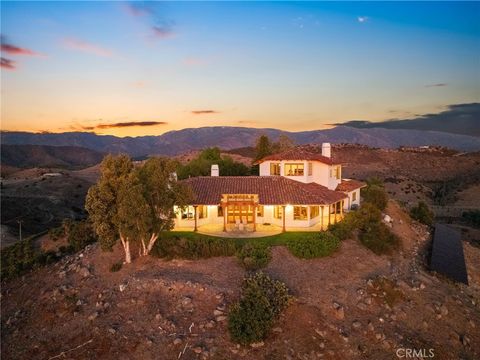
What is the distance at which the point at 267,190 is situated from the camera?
3003 cm

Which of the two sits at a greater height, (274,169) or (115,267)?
(274,169)

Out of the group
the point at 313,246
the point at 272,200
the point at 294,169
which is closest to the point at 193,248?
the point at 313,246

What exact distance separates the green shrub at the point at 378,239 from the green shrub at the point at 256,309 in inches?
377

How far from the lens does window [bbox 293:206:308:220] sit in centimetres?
2894

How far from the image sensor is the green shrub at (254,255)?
2179 cm

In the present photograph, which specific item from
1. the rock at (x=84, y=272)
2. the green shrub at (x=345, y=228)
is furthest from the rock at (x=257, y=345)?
the green shrub at (x=345, y=228)

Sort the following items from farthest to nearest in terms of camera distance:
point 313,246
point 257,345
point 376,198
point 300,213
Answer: point 376,198
point 300,213
point 313,246
point 257,345

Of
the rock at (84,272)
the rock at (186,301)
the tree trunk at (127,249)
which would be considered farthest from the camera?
the tree trunk at (127,249)

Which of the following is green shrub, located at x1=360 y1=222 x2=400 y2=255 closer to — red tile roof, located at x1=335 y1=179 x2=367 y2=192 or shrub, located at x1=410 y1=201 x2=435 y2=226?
red tile roof, located at x1=335 y1=179 x2=367 y2=192

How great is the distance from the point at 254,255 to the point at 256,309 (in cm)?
530

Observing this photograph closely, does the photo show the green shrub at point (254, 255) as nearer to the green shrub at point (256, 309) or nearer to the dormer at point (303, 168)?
the green shrub at point (256, 309)

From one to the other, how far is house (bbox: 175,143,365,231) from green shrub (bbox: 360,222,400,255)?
299 cm

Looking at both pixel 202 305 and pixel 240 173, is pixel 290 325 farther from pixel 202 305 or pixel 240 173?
pixel 240 173

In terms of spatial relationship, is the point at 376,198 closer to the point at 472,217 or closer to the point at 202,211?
the point at 202,211
